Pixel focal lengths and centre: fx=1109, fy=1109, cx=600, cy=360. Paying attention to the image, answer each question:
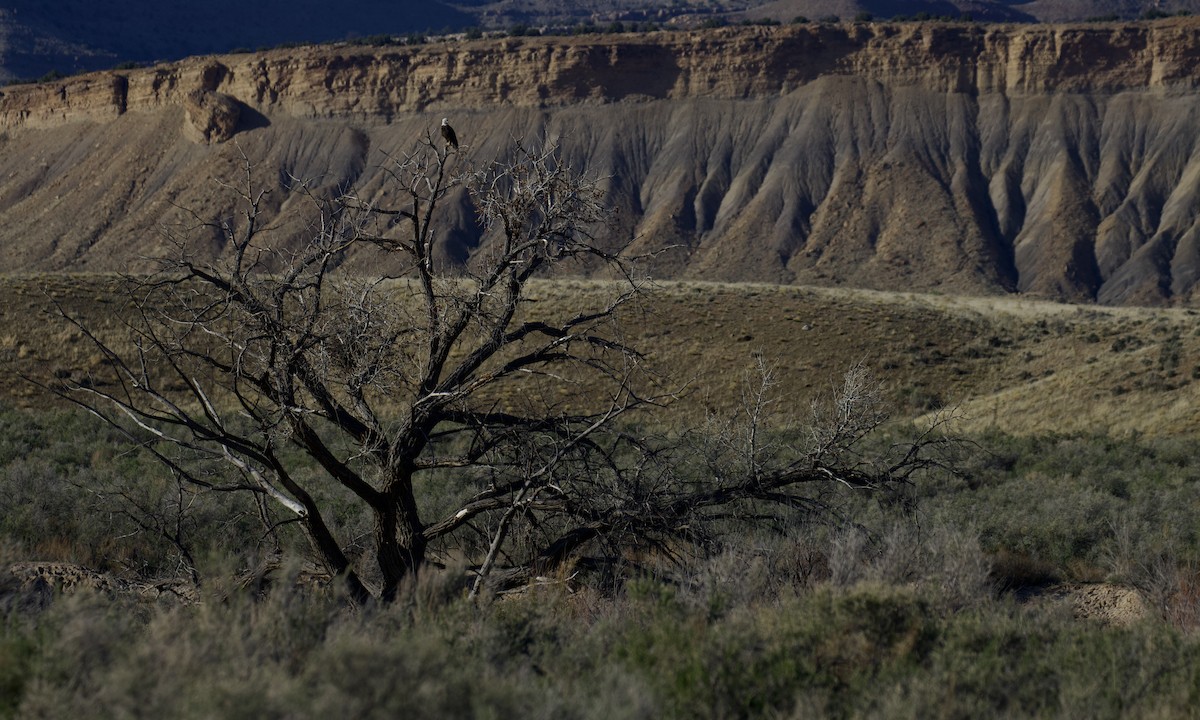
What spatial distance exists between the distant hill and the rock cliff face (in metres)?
49.3


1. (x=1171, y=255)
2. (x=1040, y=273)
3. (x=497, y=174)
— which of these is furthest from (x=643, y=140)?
(x=497, y=174)

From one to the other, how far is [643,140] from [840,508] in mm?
77064

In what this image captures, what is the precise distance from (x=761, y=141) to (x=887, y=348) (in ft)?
184

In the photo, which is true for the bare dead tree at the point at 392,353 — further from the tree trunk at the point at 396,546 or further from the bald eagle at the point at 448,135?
the bald eagle at the point at 448,135

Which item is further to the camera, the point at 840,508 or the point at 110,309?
the point at 110,309

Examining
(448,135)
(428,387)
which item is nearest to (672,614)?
(428,387)

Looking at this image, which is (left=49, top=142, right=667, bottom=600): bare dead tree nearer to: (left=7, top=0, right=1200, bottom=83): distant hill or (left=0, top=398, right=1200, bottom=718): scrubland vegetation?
(left=0, top=398, right=1200, bottom=718): scrubland vegetation

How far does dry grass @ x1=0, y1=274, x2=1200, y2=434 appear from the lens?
25.1 m

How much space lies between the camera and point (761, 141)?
3329 inches

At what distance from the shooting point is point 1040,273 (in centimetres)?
7038

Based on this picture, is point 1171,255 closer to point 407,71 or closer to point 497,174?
point 407,71

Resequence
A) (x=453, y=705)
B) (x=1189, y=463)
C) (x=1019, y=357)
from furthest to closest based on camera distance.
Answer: (x=1019, y=357) < (x=1189, y=463) < (x=453, y=705)

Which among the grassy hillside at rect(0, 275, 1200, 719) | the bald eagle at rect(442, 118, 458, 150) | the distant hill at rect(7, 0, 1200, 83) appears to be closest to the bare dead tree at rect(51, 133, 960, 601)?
the bald eagle at rect(442, 118, 458, 150)

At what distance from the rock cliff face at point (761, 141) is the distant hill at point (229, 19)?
162 ft
